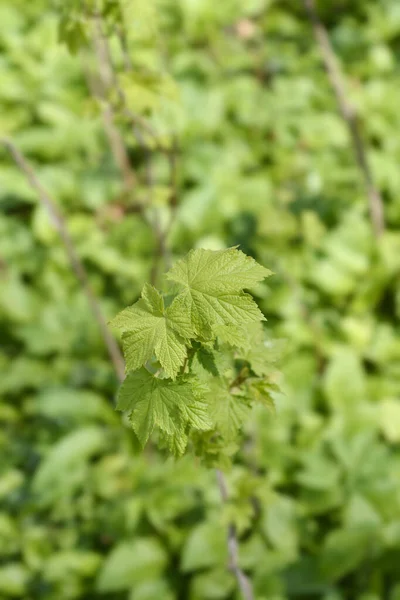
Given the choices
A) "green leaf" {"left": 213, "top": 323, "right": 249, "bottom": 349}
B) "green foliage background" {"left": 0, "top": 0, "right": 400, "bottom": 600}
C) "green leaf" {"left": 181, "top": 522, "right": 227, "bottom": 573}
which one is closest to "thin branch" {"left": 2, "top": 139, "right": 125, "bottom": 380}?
"green foliage background" {"left": 0, "top": 0, "right": 400, "bottom": 600}

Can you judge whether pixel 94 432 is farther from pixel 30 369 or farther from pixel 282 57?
pixel 282 57

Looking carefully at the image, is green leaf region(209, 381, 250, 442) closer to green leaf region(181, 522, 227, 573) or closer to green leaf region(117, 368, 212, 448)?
green leaf region(117, 368, 212, 448)

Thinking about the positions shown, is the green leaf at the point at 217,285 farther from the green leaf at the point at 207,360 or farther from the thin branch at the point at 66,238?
the thin branch at the point at 66,238

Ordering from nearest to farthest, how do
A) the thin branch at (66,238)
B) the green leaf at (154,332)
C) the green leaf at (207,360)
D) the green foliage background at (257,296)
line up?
1. the green leaf at (154,332)
2. the green leaf at (207,360)
3. the thin branch at (66,238)
4. the green foliage background at (257,296)

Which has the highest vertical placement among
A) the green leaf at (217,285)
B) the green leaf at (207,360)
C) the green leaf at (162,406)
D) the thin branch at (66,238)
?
the thin branch at (66,238)

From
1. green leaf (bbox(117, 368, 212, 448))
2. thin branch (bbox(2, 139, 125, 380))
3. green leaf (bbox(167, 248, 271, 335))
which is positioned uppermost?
thin branch (bbox(2, 139, 125, 380))

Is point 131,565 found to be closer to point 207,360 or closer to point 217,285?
point 207,360

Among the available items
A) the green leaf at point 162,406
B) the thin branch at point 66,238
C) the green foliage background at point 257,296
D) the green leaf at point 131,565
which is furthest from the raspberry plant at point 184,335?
the green leaf at point 131,565
